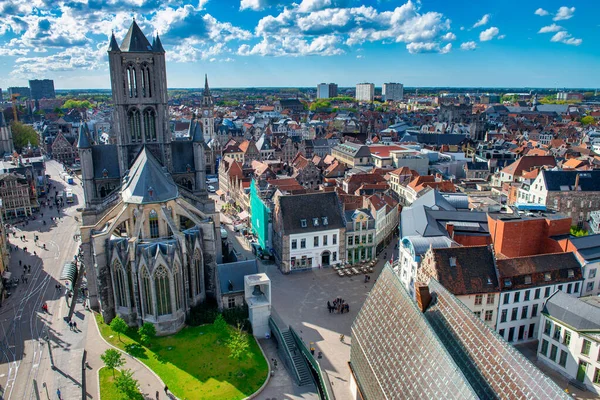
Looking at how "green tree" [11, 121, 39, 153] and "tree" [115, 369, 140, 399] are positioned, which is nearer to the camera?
"tree" [115, 369, 140, 399]

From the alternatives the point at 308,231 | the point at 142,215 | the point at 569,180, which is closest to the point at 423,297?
the point at 142,215

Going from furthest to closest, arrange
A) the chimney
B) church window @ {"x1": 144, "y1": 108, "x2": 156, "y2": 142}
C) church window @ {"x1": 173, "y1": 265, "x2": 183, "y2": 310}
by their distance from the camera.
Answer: church window @ {"x1": 144, "y1": 108, "x2": 156, "y2": 142} < church window @ {"x1": 173, "y1": 265, "x2": 183, "y2": 310} < the chimney

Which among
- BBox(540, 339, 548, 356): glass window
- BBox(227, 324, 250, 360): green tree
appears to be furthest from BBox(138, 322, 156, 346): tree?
BBox(540, 339, 548, 356): glass window

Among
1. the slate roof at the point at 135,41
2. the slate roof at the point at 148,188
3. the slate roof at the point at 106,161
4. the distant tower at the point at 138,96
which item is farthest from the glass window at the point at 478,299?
the slate roof at the point at 135,41

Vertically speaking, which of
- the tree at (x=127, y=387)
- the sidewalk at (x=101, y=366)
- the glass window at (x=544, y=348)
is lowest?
the sidewalk at (x=101, y=366)

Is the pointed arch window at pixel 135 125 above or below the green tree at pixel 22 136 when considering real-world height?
above

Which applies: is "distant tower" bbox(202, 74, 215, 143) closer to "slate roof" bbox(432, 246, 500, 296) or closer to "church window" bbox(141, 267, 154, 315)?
"church window" bbox(141, 267, 154, 315)

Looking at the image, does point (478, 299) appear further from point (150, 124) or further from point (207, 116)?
point (207, 116)

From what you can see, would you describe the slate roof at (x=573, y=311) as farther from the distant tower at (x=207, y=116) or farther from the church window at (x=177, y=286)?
the distant tower at (x=207, y=116)
